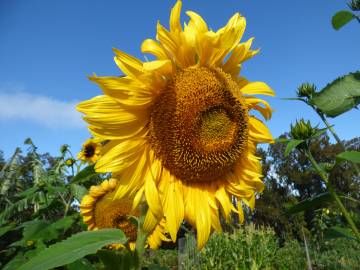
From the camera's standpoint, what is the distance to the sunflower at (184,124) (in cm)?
112

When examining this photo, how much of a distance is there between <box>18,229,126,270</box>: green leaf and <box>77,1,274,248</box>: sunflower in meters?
0.18

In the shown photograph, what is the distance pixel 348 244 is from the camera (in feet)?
33.9

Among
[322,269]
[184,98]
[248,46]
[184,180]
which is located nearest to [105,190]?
[184,180]

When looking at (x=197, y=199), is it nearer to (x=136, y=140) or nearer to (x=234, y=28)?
(x=136, y=140)

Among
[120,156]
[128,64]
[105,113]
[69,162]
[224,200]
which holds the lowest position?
[224,200]

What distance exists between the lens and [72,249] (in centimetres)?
75

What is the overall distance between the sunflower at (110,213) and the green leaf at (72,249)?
0.99 meters

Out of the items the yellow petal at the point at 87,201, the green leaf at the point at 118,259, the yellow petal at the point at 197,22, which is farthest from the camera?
the yellow petal at the point at 87,201

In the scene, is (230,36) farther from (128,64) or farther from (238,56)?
(128,64)

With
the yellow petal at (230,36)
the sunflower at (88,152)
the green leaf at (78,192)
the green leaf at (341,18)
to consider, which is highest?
the sunflower at (88,152)

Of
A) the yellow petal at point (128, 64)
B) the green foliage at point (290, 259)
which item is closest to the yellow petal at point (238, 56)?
the yellow petal at point (128, 64)

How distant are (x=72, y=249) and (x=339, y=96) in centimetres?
137

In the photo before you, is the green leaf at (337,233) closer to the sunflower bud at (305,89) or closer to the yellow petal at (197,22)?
the sunflower bud at (305,89)

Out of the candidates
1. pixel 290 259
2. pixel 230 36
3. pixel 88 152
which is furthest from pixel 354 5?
pixel 290 259
